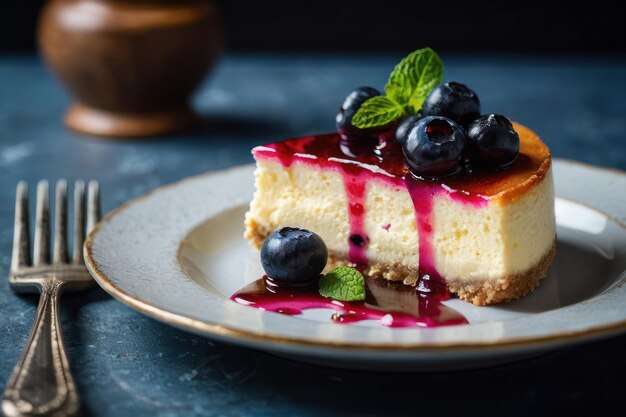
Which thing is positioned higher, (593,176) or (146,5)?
(146,5)

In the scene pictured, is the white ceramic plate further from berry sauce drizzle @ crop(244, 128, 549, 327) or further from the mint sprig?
the mint sprig

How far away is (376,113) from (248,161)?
1320 millimetres

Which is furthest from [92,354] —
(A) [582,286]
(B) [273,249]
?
(A) [582,286]

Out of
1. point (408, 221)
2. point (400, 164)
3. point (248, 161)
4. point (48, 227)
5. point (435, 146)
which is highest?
point (435, 146)

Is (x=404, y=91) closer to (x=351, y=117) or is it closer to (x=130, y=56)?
(x=351, y=117)

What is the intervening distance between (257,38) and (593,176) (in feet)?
9.53

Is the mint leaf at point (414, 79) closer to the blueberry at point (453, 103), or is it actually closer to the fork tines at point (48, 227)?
the blueberry at point (453, 103)

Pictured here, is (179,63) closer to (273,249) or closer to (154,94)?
(154,94)

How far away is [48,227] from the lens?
2562 mm

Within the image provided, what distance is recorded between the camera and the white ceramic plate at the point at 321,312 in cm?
170

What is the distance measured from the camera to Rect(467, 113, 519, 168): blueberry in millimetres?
2225

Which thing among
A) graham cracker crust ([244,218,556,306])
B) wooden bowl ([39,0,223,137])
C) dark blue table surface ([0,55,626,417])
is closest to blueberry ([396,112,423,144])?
graham cracker crust ([244,218,556,306])

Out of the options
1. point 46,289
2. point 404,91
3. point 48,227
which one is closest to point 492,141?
point 404,91

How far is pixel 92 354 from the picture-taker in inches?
79.4
